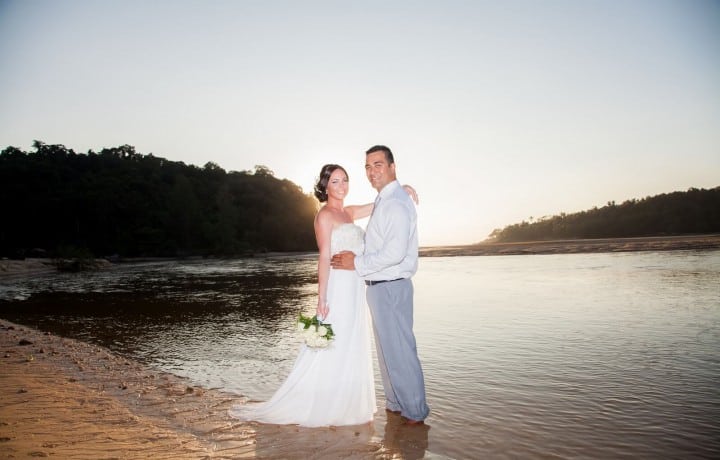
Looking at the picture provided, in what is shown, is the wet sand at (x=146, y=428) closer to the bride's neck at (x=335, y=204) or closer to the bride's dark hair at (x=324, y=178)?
the bride's neck at (x=335, y=204)

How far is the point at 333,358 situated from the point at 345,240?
1236 mm

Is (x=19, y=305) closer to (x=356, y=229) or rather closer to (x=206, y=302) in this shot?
(x=206, y=302)

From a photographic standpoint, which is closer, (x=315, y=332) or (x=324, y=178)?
(x=315, y=332)

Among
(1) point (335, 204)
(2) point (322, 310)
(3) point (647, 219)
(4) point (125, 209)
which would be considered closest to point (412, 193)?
(1) point (335, 204)

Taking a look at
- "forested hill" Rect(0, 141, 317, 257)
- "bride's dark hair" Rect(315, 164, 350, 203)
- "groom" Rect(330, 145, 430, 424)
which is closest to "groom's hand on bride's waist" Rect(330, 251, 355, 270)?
"groom" Rect(330, 145, 430, 424)

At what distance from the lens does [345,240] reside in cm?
459

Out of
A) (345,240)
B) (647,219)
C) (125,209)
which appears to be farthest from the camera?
(125,209)

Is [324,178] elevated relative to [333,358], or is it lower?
elevated

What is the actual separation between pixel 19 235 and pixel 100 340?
67793mm

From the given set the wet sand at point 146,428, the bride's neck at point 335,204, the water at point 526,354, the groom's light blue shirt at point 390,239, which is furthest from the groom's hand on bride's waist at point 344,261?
the water at point 526,354

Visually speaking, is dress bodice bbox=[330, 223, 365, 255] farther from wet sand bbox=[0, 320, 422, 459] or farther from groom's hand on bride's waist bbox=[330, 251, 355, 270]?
wet sand bbox=[0, 320, 422, 459]

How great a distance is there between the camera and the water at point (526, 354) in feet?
12.9

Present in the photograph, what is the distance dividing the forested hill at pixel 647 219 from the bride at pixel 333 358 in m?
51.5

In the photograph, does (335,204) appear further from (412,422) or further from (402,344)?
(412,422)
